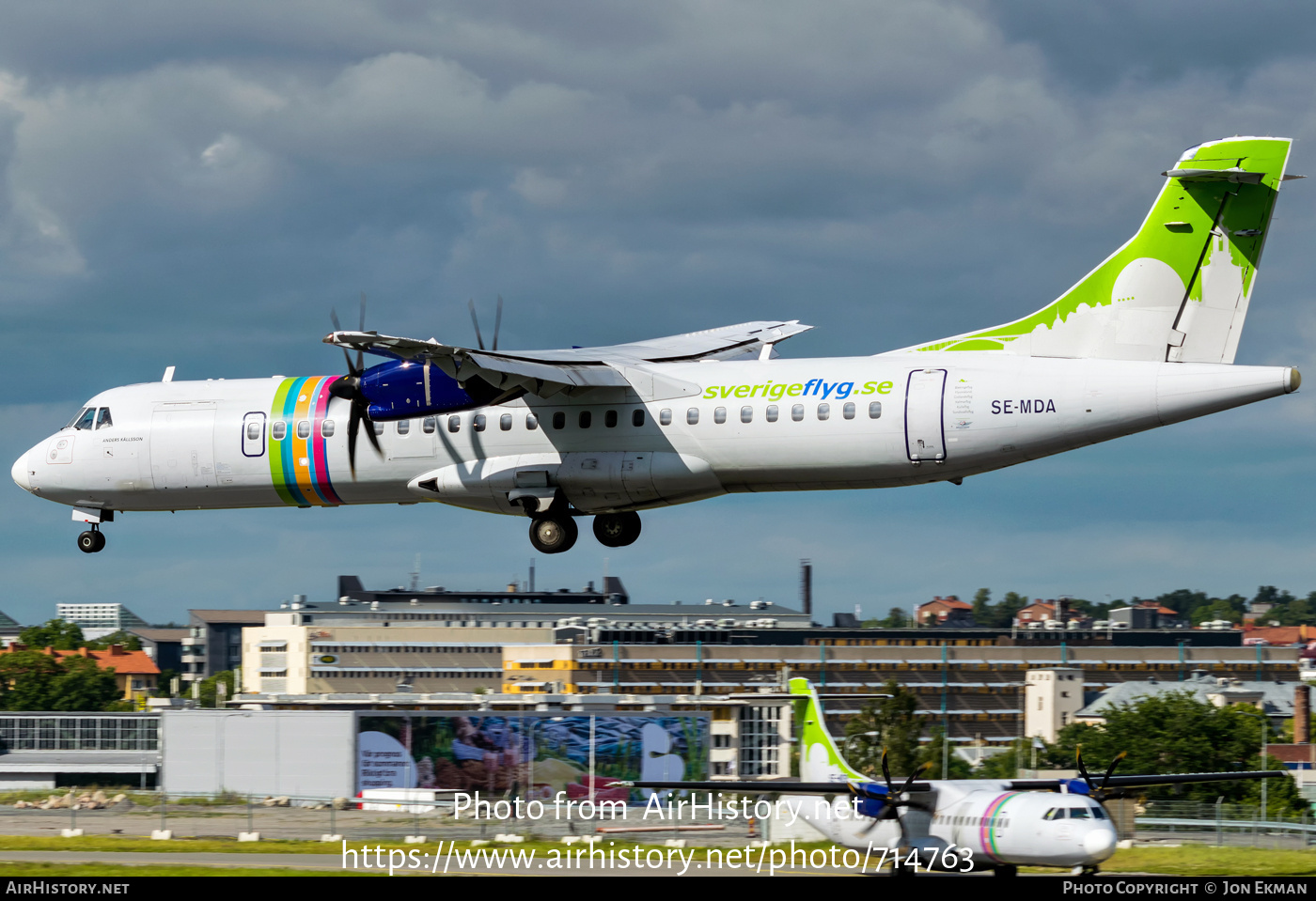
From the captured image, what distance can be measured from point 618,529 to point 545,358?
168 inches

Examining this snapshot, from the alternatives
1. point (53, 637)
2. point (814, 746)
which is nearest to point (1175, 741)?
point (814, 746)

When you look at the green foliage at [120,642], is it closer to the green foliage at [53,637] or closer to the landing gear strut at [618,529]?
the green foliage at [53,637]

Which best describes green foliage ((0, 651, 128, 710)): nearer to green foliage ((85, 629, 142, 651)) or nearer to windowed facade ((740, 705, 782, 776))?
green foliage ((85, 629, 142, 651))

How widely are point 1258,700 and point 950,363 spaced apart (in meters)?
75.2

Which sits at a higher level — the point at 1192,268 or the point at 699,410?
the point at 1192,268

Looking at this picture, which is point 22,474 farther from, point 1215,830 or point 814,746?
point 1215,830

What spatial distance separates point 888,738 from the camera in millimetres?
67125

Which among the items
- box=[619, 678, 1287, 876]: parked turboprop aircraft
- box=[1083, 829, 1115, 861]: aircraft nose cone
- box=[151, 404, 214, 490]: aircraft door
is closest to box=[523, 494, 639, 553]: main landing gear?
box=[619, 678, 1287, 876]: parked turboprop aircraft

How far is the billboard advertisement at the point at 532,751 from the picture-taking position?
59.2 meters

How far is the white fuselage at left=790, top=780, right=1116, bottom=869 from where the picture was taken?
29.3 meters

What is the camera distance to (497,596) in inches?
4983

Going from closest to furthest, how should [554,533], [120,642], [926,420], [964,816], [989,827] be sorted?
[926,420] → [554,533] → [989,827] → [964,816] → [120,642]

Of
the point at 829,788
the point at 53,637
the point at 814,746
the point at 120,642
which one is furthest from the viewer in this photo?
the point at 120,642

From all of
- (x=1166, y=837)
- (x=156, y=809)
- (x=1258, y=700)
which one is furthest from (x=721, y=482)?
(x=1258, y=700)
